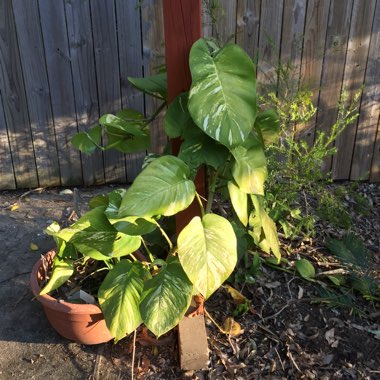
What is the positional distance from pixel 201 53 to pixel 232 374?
4.29 ft

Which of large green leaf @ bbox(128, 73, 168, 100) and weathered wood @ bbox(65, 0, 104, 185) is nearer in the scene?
large green leaf @ bbox(128, 73, 168, 100)

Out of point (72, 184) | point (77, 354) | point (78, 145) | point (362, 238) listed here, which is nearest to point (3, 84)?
point (72, 184)

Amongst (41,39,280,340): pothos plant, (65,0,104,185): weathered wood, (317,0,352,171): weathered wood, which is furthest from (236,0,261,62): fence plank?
(41,39,280,340): pothos plant

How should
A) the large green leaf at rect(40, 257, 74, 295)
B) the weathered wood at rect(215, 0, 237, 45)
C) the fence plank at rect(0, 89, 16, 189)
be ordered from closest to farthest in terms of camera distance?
the large green leaf at rect(40, 257, 74, 295) < the weathered wood at rect(215, 0, 237, 45) < the fence plank at rect(0, 89, 16, 189)

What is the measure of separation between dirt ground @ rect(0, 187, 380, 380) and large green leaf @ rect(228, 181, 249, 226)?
23.9 inches

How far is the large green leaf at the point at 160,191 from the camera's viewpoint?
5.49 feet

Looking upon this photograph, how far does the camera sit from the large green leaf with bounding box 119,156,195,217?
1.67 m

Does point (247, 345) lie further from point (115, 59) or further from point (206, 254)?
point (115, 59)

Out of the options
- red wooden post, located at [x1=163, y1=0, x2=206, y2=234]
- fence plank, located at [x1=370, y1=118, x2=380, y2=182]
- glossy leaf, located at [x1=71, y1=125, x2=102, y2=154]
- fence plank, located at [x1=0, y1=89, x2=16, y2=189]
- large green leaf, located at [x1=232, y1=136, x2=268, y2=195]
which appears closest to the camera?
red wooden post, located at [x1=163, y1=0, x2=206, y2=234]

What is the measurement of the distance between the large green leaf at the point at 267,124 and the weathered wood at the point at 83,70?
155cm

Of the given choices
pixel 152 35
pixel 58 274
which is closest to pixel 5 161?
pixel 152 35

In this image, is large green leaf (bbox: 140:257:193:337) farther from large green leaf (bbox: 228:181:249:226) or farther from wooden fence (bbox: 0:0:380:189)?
wooden fence (bbox: 0:0:380:189)

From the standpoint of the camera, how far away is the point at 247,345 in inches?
87.8

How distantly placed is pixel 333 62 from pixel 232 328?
75.4 inches
